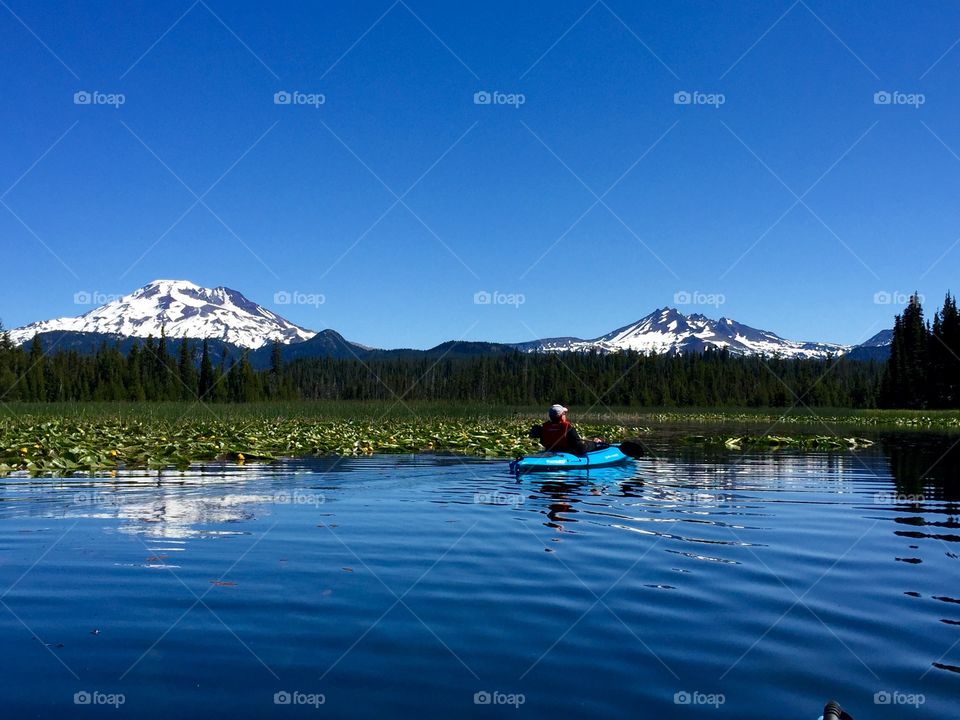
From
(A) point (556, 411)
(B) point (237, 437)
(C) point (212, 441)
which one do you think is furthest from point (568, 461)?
(B) point (237, 437)

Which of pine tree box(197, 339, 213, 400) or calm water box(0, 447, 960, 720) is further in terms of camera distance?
pine tree box(197, 339, 213, 400)

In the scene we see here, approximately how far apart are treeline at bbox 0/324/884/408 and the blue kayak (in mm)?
91160

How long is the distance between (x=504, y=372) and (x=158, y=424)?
148 meters

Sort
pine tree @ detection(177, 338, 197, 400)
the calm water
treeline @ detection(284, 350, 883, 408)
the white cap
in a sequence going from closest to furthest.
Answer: the calm water
the white cap
pine tree @ detection(177, 338, 197, 400)
treeline @ detection(284, 350, 883, 408)

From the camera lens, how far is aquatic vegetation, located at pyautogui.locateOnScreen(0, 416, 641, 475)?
24391 millimetres

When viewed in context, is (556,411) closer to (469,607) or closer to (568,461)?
(568,461)

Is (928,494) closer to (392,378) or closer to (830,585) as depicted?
(830,585)

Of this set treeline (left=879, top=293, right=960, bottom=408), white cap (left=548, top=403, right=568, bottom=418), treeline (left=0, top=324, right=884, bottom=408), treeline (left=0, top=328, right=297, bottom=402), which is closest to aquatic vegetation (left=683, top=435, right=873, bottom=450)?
white cap (left=548, top=403, right=568, bottom=418)

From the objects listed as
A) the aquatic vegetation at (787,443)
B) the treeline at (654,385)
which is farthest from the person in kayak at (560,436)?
→ the treeline at (654,385)

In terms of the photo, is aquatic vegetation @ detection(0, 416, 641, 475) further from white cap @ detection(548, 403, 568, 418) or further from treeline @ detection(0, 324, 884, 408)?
treeline @ detection(0, 324, 884, 408)

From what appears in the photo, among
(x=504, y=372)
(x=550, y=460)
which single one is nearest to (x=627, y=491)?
(x=550, y=460)

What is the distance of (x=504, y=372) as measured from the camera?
185 meters

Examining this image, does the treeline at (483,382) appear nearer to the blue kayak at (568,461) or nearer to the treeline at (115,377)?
the treeline at (115,377)

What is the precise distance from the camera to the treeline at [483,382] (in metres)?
114
